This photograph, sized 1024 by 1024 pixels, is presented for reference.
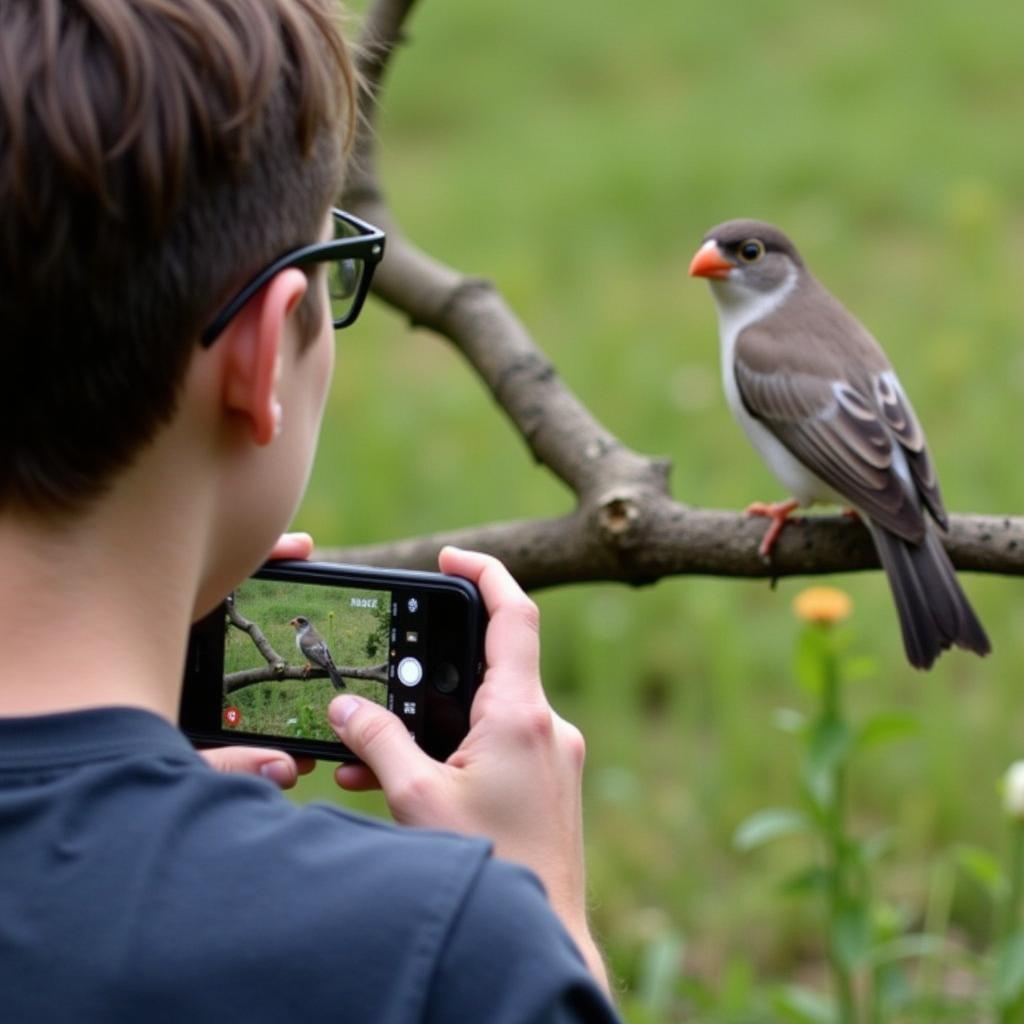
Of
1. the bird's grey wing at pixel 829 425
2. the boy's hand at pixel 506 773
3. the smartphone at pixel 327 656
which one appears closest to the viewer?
the boy's hand at pixel 506 773

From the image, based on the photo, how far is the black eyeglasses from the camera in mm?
999

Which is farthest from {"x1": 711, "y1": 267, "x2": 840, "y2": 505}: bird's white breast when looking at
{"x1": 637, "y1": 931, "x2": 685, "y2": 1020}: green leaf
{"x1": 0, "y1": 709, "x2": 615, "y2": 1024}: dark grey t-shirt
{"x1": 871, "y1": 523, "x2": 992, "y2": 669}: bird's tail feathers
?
{"x1": 0, "y1": 709, "x2": 615, "y2": 1024}: dark grey t-shirt

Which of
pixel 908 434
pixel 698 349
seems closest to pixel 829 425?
pixel 908 434

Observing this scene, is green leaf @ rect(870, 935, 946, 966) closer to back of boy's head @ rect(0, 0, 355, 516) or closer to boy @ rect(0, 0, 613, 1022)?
boy @ rect(0, 0, 613, 1022)

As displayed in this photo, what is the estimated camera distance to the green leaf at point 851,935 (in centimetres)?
252

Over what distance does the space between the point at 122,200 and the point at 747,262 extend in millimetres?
2629

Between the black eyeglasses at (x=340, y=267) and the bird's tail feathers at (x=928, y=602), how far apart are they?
1469 millimetres

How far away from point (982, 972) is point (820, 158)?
4.49 m

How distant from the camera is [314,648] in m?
1.42

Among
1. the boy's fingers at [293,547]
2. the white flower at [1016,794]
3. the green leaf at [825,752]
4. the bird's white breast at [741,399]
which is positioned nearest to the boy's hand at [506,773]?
the boy's fingers at [293,547]

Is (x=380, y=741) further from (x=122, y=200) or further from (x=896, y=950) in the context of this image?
(x=896, y=950)

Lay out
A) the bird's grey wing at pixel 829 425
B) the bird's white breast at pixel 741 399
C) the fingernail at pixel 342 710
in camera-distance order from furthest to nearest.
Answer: the bird's white breast at pixel 741 399 < the bird's grey wing at pixel 829 425 < the fingernail at pixel 342 710

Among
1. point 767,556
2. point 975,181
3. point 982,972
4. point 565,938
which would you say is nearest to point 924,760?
point 982,972

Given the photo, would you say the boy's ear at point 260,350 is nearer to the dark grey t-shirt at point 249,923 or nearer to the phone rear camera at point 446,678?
the dark grey t-shirt at point 249,923
